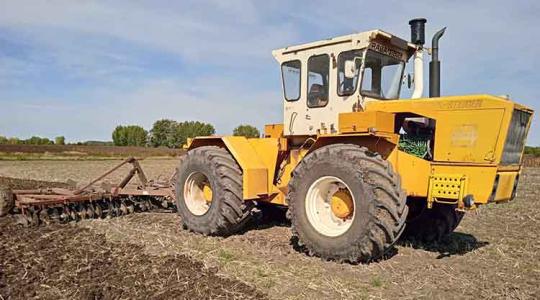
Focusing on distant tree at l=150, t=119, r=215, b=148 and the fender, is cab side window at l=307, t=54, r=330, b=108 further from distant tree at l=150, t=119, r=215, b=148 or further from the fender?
distant tree at l=150, t=119, r=215, b=148

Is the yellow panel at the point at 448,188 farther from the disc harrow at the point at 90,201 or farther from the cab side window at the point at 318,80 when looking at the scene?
the disc harrow at the point at 90,201

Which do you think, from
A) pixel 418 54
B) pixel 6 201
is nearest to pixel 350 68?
pixel 418 54

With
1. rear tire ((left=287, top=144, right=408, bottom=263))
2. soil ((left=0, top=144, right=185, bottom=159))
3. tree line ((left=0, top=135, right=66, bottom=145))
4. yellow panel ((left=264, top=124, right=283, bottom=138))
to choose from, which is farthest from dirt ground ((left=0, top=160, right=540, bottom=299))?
tree line ((left=0, top=135, right=66, bottom=145))

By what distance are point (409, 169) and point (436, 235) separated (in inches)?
61.0

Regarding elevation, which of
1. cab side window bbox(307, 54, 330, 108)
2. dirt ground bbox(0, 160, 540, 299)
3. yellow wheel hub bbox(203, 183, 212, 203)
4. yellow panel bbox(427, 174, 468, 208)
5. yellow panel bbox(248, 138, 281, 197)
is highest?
cab side window bbox(307, 54, 330, 108)

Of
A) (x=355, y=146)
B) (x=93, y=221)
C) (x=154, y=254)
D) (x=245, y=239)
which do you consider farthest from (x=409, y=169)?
(x=93, y=221)

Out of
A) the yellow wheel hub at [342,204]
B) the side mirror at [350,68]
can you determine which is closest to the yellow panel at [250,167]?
the yellow wheel hub at [342,204]

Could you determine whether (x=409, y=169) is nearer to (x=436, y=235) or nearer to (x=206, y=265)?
(x=436, y=235)

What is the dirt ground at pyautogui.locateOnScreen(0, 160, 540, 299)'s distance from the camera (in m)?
4.86

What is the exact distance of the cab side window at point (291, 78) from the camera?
24.4 ft

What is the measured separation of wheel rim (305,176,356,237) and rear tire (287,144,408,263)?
3cm

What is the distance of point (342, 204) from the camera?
6160 mm

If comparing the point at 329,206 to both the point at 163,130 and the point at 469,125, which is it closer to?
the point at 469,125

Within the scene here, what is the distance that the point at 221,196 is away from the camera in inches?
290
